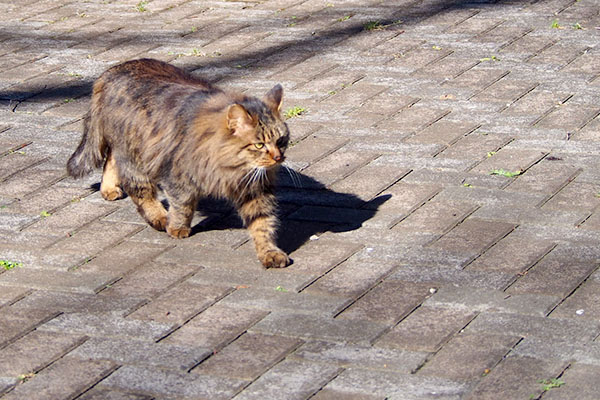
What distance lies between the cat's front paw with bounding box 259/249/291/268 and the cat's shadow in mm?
208

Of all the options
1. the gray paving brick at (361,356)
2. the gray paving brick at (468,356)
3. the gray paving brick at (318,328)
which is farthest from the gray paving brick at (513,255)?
the gray paving brick at (361,356)

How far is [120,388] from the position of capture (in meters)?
4.14

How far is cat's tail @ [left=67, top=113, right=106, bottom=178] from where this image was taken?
613 centimetres

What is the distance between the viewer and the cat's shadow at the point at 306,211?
18.7 feet

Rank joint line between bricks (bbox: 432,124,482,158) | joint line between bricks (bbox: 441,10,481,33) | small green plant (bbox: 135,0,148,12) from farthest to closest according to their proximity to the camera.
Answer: small green plant (bbox: 135,0,148,12)
joint line between bricks (bbox: 441,10,481,33)
joint line between bricks (bbox: 432,124,482,158)

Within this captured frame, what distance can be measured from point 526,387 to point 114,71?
316 centimetres

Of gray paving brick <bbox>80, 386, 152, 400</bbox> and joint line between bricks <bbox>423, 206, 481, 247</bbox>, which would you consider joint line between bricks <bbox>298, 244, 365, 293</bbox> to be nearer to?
joint line between bricks <bbox>423, 206, 481, 247</bbox>

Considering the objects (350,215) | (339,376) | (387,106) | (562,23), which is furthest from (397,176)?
(562,23)

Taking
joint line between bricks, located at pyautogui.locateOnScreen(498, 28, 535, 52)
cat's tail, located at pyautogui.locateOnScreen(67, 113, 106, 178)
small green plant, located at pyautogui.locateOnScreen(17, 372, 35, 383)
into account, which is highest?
cat's tail, located at pyautogui.locateOnScreen(67, 113, 106, 178)

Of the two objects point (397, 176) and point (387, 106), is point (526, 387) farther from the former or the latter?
point (387, 106)

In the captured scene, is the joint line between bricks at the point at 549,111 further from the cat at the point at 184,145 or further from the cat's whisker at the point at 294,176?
the cat at the point at 184,145

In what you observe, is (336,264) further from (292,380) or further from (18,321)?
(18,321)

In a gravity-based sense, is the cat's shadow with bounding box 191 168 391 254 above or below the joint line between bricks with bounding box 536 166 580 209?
above

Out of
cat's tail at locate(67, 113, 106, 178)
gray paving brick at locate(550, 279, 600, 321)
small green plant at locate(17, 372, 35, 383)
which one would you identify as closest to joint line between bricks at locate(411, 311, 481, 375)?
gray paving brick at locate(550, 279, 600, 321)
